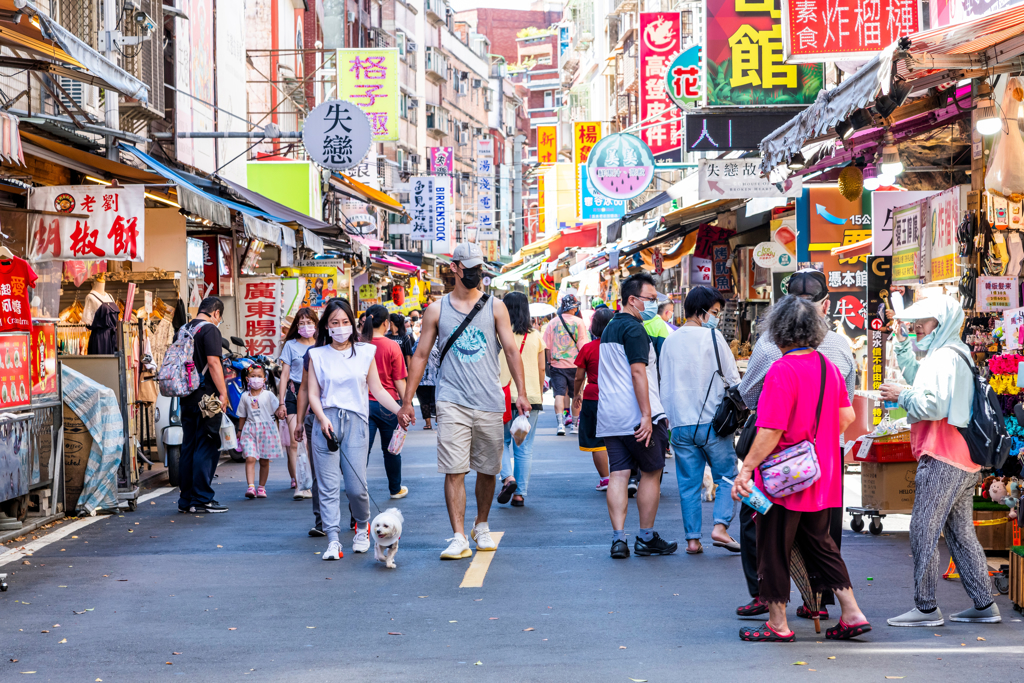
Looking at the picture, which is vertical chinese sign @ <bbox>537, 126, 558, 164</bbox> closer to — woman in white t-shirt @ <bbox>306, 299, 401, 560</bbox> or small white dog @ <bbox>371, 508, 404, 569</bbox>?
woman in white t-shirt @ <bbox>306, 299, 401, 560</bbox>

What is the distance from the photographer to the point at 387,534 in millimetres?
7906

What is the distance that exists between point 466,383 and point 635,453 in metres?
1.24

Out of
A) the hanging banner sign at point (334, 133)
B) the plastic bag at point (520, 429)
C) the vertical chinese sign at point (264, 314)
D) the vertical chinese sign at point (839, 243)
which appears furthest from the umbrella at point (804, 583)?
the hanging banner sign at point (334, 133)

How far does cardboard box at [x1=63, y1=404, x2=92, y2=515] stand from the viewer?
34.8 ft

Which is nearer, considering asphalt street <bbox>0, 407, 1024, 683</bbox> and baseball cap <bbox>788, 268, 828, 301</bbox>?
asphalt street <bbox>0, 407, 1024, 683</bbox>

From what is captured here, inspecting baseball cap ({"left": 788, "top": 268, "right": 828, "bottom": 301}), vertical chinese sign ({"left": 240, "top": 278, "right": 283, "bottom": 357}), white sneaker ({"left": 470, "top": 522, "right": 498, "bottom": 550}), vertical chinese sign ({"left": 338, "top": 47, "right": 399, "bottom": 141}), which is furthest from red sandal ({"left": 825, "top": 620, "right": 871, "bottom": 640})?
vertical chinese sign ({"left": 338, "top": 47, "right": 399, "bottom": 141})

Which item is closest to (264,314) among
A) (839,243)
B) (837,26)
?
(839,243)

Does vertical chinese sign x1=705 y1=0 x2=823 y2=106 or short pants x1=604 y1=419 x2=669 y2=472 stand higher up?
vertical chinese sign x1=705 y1=0 x2=823 y2=106

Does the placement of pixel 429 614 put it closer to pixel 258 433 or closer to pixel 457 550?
pixel 457 550

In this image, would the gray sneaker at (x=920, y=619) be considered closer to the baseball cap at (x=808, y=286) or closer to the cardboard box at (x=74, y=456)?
the baseball cap at (x=808, y=286)

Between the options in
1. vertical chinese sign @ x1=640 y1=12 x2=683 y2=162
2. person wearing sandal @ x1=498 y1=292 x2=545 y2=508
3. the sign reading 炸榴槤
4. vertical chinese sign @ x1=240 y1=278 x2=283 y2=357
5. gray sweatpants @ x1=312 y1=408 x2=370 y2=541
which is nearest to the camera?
gray sweatpants @ x1=312 y1=408 x2=370 y2=541

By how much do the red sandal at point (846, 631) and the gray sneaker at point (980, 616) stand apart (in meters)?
0.74

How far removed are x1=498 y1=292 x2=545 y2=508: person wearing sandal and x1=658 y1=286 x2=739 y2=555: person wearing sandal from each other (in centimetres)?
197

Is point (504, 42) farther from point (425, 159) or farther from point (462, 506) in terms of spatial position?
point (462, 506)
